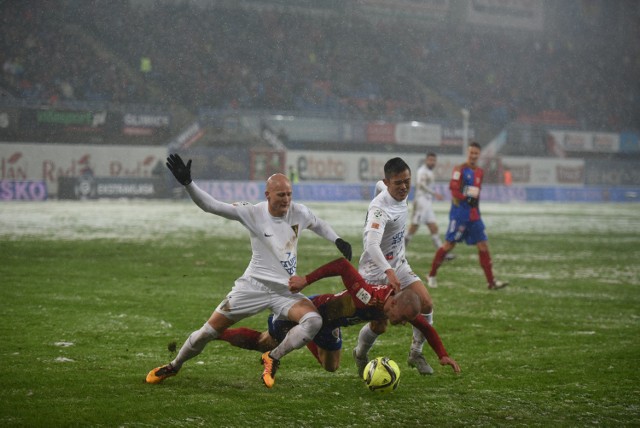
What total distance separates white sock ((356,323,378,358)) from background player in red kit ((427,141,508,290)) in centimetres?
604

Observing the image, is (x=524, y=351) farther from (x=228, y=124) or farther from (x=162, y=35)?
(x=162, y=35)

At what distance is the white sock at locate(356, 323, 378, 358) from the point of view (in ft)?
22.9

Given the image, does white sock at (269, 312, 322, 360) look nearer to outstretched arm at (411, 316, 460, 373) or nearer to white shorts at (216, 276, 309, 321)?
white shorts at (216, 276, 309, 321)

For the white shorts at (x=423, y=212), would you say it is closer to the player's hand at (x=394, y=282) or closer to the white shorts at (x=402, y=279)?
the white shorts at (x=402, y=279)

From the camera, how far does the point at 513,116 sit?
57.0 m

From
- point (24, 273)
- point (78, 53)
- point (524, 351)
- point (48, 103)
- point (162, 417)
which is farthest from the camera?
point (78, 53)

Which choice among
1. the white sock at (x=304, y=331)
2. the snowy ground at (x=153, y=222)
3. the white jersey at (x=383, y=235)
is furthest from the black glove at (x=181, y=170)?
the snowy ground at (x=153, y=222)

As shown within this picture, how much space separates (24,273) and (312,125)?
3564 centimetres

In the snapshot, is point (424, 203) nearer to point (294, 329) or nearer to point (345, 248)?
point (345, 248)

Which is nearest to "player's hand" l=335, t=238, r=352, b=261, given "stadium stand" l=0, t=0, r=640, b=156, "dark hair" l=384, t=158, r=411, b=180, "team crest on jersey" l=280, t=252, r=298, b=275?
"team crest on jersey" l=280, t=252, r=298, b=275

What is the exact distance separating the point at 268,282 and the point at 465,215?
23.6 feet

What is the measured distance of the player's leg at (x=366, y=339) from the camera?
22.5 ft

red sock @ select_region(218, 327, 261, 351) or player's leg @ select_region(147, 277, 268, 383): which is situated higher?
player's leg @ select_region(147, 277, 268, 383)

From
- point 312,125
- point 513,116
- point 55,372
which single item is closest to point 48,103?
point 312,125
